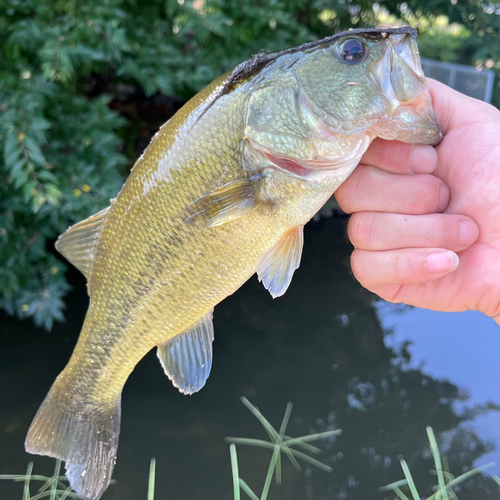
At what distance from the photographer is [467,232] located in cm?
119

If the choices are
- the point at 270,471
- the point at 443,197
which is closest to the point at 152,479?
the point at 270,471

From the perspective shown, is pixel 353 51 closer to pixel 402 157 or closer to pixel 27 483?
pixel 402 157

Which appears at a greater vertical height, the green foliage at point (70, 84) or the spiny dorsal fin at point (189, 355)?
the green foliage at point (70, 84)

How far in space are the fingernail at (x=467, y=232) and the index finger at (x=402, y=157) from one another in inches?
7.5

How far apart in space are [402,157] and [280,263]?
491mm

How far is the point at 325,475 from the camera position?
243cm

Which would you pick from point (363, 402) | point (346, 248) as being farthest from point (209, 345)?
point (346, 248)

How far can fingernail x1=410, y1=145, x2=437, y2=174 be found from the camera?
3.88ft

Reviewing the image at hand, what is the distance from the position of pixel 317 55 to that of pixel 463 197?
62 centimetres

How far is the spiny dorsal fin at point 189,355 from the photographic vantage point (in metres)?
1.42

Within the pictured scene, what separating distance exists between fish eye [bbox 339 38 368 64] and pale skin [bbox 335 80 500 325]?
0.88 feet

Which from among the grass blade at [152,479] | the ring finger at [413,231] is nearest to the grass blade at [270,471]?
the grass blade at [152,479]

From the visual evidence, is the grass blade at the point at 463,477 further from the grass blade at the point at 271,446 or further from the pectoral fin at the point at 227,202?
the pectoral fin at the point at 227,202

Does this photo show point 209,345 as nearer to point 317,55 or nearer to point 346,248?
point 317,55
